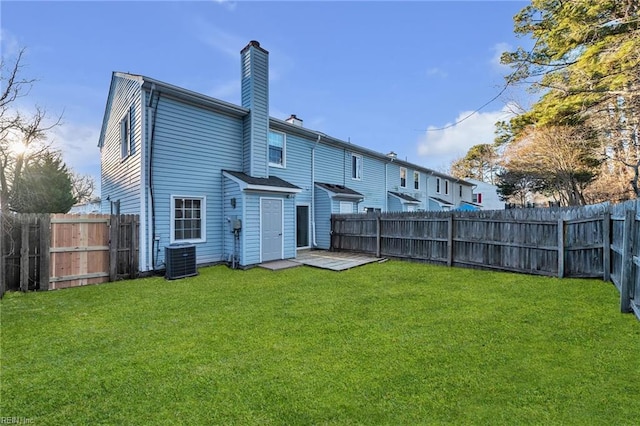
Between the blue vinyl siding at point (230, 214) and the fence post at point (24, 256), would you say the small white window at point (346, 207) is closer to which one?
the blue vinyl siding at point (230, 214)

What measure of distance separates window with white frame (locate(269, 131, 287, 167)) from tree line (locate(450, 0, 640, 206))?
310 inches

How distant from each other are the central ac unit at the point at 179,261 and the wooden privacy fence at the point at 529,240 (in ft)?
20.5

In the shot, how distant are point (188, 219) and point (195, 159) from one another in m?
1.91

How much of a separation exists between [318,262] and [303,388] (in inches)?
269

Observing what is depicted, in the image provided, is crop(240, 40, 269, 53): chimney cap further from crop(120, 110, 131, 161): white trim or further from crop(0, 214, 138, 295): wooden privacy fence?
crop(0, 214, 138, 295): wooden privacy fence

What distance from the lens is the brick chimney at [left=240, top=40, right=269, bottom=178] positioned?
32.9ft

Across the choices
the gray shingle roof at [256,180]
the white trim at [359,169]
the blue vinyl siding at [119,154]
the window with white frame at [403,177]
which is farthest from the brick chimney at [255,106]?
the window with white frame at [403,177]

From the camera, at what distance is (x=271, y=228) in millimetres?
9695

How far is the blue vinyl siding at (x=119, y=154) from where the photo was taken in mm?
8469

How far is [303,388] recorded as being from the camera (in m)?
2.62

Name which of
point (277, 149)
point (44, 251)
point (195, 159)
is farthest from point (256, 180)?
point (44, 251)

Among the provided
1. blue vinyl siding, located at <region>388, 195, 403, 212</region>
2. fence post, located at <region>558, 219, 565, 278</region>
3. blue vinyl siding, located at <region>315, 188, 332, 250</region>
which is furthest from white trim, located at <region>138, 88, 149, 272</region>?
blue vinyl siding, located at <region>388, 195, 403, 212</region>

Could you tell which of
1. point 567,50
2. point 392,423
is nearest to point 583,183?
point 567,50

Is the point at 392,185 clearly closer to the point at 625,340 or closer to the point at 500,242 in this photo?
the point at 500,242
